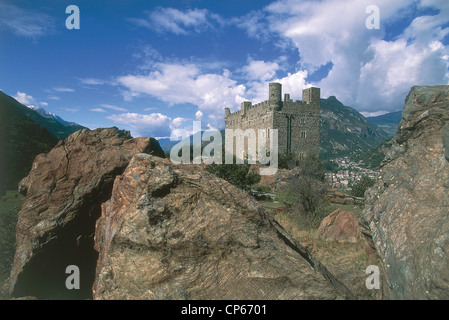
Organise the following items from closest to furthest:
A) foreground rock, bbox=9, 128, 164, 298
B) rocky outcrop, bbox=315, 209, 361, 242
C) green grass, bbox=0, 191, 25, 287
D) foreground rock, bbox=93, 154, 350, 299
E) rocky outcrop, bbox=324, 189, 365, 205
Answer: foreground rock, bbox=93, 154, 350, 299 < foreground rock, bbox=9, 128, 164, 298 < green grass, bbox=0, 191, 25, 287 < rocky outcrop, bbox=315, 209, 361, 242 < rocky outcrop, bbox=324, 189, 365, 205

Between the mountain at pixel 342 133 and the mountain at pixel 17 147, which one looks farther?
the mountain at pixel 342 133

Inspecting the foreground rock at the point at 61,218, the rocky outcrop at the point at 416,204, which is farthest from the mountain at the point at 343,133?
the foreground rock at the point at 61,218

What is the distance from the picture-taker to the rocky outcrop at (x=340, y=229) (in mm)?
9304

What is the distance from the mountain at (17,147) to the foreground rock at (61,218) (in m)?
4.91

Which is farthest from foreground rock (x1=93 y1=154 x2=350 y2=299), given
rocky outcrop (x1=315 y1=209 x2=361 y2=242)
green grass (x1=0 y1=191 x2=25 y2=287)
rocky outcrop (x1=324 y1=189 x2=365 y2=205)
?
rocky outcrop (x1=324 y1=189 x2=365 y2=205)

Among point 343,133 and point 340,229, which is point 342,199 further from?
point 343,133

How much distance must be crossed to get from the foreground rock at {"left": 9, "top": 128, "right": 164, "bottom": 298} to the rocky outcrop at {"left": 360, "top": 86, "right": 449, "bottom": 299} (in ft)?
16.5

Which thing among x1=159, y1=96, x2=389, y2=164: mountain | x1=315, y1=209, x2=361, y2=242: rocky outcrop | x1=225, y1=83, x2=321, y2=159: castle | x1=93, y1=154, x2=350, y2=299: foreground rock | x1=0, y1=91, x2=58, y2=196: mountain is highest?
x1=159, y1=96, x2=389, y2=164: mountain

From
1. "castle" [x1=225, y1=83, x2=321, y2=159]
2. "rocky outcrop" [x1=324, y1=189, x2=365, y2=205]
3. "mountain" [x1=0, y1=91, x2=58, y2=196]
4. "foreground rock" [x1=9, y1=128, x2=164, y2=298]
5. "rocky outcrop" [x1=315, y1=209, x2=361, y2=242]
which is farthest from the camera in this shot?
"castle" [x1=225, y1=83, x2=321, y2=159]

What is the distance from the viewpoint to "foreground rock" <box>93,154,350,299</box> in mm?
3385

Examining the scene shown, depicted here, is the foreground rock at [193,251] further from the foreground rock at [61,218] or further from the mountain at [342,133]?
the mountain at [342,133]

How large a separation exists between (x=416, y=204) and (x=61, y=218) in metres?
6.08

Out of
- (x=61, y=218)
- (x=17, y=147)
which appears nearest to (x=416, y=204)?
(x=61, y=218)

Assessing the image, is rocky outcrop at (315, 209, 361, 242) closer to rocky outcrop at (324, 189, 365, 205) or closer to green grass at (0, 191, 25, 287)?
rocky outcrop at (324, 189, 365, 205)
